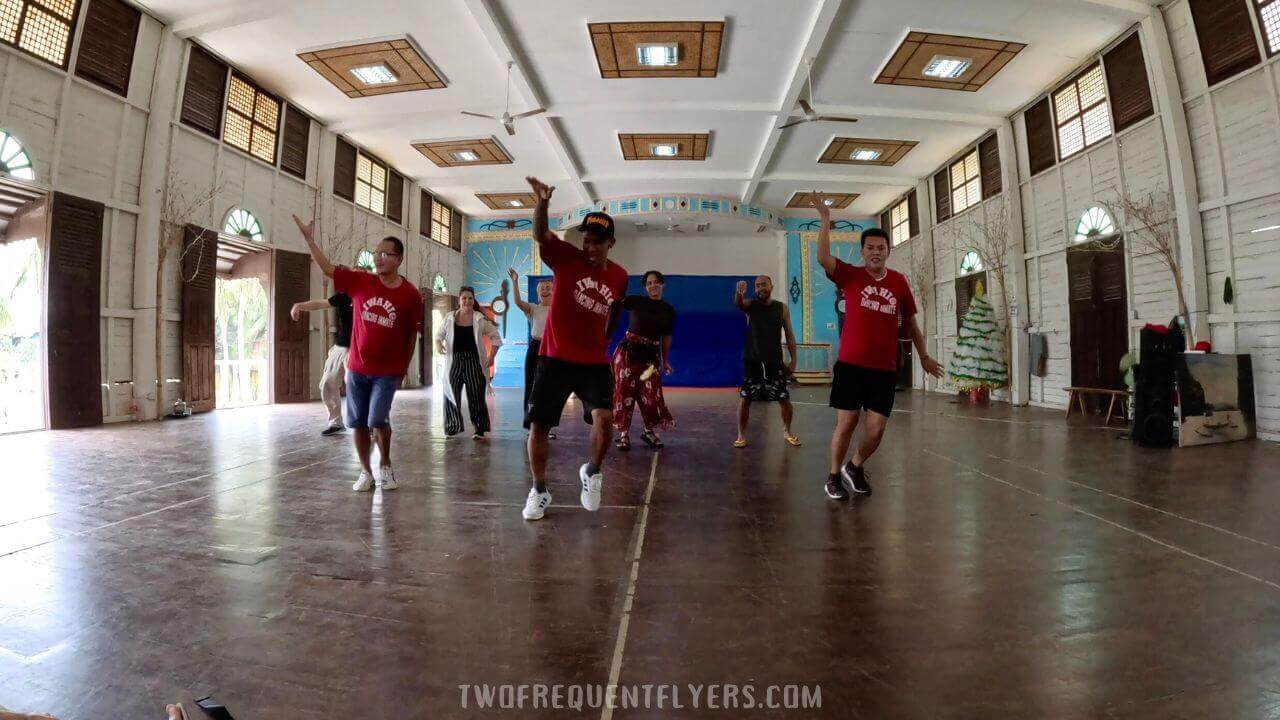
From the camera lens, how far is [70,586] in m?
1.97

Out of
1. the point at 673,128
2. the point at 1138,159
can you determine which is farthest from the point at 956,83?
the point at 673,128

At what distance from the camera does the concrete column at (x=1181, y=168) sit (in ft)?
22.1

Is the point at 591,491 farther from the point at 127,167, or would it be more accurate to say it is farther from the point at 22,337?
the point at 127,167

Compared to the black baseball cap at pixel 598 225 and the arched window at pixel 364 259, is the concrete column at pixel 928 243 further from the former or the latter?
the black baseball cap at pixel 598 225

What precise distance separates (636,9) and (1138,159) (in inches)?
270

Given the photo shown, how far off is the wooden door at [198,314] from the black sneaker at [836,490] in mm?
8877

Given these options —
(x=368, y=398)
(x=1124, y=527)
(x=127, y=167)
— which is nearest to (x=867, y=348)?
(x=1124, y=527)

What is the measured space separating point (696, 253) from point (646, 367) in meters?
13.6

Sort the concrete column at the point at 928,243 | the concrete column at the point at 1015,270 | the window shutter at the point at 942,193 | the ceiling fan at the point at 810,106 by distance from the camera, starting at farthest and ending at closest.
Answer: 1. the concrete column at the point at 928,243
2. the window shutter at the point at 942,193
3. the concrete column at the point at 1015,270
4. the ceiling fan at the point at 810,106

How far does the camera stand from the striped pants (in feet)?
18.8

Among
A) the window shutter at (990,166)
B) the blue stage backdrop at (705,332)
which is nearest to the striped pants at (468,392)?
the window shutter at (990,166)

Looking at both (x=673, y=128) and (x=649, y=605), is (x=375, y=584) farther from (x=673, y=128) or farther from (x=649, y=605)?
(x=673, y=128)

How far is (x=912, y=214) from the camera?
14.8 m

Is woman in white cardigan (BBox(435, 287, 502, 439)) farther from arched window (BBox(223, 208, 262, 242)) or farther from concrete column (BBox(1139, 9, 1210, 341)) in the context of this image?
concrete column (BBox(1139, 9, 1210, 341))
